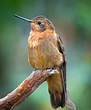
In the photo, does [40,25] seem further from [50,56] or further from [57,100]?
[57,100]

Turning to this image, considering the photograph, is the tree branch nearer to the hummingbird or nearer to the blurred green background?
the hummingbird

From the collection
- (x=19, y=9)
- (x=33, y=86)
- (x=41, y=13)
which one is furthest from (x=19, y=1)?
(x=33, y=86)

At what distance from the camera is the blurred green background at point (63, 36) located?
8.10 metres

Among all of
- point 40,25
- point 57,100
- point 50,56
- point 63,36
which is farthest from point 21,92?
point 63,36

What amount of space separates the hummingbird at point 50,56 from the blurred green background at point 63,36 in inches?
9.5

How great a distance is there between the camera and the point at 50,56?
23.6 feet

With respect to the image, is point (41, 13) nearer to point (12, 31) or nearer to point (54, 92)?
point (12, 31)

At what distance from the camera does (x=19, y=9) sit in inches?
337

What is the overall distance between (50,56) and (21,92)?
1.09 metres

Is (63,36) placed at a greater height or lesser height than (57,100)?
greater

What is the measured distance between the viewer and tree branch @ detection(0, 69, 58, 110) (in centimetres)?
613

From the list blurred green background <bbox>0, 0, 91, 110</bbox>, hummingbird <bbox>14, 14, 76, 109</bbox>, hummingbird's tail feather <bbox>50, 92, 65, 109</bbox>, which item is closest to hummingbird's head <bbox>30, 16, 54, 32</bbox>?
hummingbird <bbox>14, 14, 76, 109</bbox>

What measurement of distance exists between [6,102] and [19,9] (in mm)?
2740

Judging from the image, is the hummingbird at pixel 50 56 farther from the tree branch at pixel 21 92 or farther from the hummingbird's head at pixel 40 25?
the tree branch at pixel 21 92
